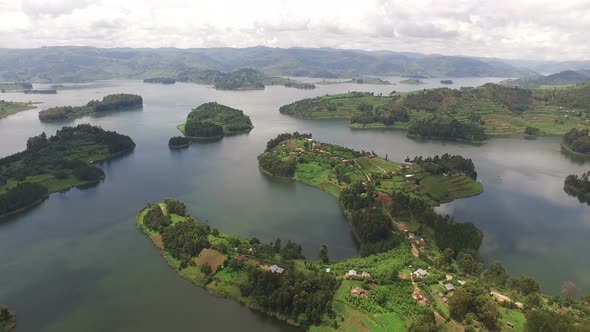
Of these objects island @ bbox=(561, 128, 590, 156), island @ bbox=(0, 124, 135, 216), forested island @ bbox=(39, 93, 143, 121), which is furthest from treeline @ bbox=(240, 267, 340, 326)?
forested island @ bbox=(39, 93, 143, 121)

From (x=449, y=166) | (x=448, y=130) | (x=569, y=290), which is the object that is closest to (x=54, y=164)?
(x=449, y=166)

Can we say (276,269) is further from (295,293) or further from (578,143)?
(578,143)

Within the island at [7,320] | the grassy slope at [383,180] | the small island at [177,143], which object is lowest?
the island at [7,320]

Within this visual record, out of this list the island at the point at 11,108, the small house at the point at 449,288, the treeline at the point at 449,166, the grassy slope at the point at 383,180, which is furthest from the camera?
the island at the point at 11,108

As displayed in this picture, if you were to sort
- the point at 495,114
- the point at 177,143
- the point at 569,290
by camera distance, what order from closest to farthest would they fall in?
the point at 569,290, the point at 177,143, the point at 495,114

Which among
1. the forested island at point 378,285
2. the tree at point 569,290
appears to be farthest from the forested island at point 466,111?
the forested island at point 378,285

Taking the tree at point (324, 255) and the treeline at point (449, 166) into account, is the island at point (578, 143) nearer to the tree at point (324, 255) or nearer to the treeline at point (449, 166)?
the treeline at point (449, 166)

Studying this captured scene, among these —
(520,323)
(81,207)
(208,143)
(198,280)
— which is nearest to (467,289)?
(520,323)
